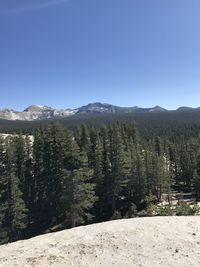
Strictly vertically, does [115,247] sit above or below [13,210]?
above

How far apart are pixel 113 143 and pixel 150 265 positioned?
165 feet

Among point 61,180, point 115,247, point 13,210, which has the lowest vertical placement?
point 13,210

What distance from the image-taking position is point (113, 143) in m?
66.6

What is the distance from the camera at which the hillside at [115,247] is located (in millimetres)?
16781

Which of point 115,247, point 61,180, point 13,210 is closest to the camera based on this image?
point 115,247

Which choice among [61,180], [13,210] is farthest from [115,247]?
[61,180]

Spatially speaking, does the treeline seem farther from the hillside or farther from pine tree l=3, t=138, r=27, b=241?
the hillside

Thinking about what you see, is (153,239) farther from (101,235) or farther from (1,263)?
(1,263)

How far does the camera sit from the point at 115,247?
18156 mm

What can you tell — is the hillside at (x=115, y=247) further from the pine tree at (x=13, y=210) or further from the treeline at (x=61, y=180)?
the treeline at (x=61, y=180)

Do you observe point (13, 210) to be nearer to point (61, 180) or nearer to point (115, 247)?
point (61, 180)

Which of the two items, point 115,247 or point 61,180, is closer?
point 115,247

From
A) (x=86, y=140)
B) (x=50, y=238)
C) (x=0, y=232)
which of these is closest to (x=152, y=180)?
(x=86, y=140)

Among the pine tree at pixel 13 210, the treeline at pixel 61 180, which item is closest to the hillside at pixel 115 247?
the pine tree at pixel 13 210
